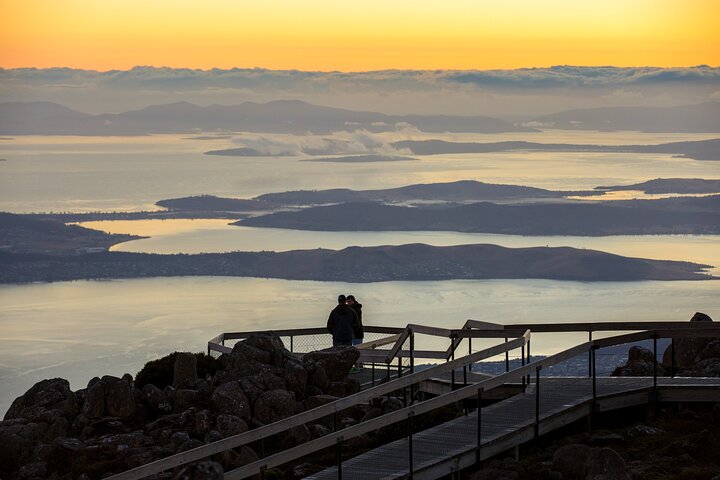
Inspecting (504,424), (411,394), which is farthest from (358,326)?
(504,424)

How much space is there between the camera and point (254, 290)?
198000mm

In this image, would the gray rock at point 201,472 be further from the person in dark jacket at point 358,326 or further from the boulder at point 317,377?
the person in dark jacket at point 358,326

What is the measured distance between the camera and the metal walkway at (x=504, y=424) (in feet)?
51.2

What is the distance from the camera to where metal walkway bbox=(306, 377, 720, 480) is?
15.6m

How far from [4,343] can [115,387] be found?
145m

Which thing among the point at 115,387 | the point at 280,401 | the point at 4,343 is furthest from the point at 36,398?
the point at 4,343

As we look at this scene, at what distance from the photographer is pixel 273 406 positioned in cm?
1973

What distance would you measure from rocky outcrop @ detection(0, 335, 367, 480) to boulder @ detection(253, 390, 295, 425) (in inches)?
0.6

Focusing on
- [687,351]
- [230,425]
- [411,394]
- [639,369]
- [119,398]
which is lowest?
[230,425]

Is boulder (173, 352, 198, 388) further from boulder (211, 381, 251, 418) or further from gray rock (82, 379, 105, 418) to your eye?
boulder (211, 381, 251, 418)

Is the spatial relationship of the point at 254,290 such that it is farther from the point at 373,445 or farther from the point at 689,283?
the point at 373,445

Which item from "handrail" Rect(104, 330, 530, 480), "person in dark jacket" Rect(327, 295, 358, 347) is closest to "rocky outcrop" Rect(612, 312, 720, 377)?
"person in dark jacket" Rect(327, 295, 358, 347)

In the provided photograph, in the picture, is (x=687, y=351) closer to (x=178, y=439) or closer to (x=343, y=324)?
(x=343, y=324)

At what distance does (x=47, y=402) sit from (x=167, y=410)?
2.52 m
